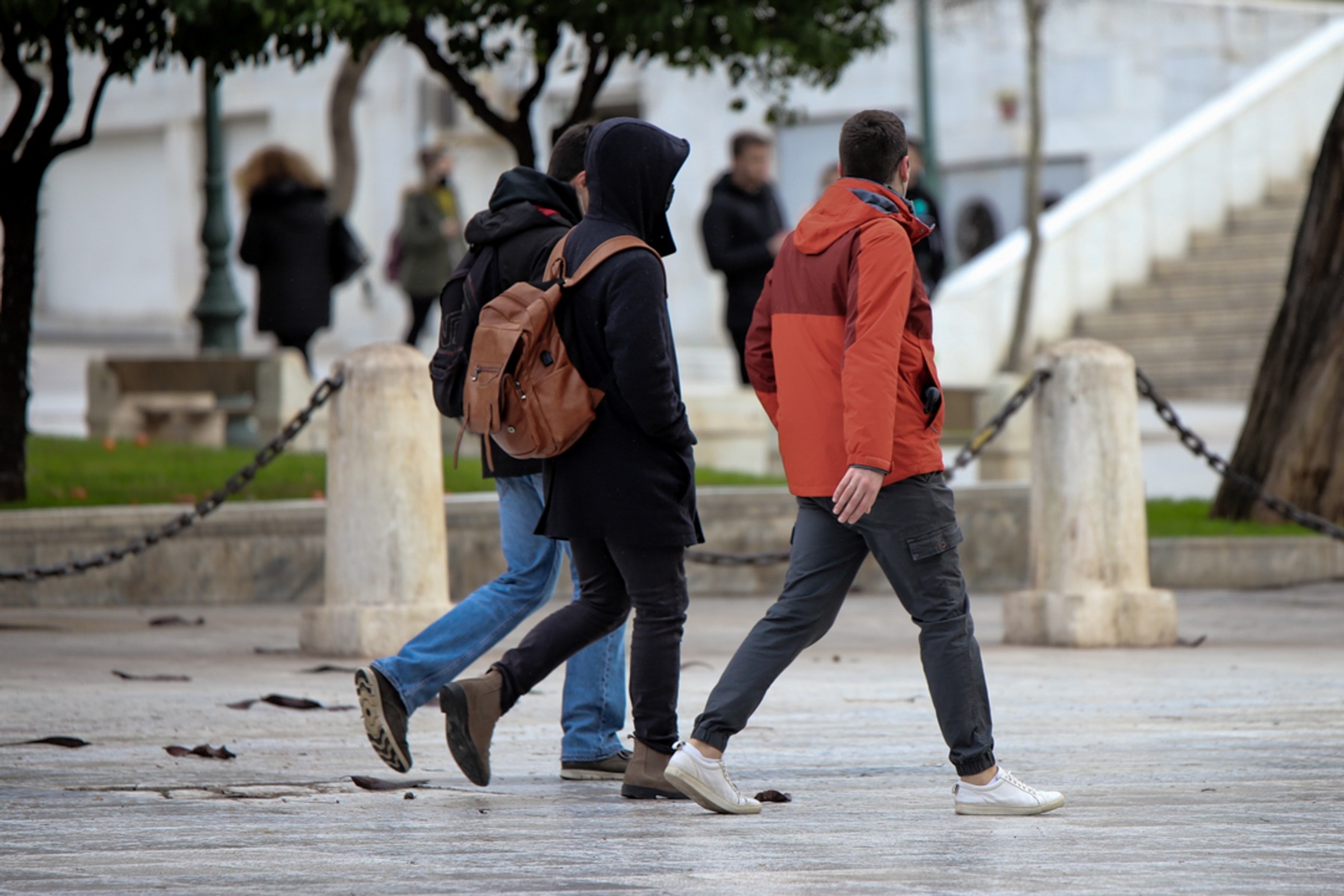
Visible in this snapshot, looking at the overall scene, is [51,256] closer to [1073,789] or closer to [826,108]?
[826,108]

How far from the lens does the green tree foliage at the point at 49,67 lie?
995 cm

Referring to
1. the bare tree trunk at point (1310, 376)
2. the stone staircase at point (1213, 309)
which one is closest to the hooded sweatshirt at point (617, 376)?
the bare tree trunk at point (1310, 376)

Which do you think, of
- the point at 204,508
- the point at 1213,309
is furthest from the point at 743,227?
the point at 1213,309

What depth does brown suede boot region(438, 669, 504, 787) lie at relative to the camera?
5.11 m

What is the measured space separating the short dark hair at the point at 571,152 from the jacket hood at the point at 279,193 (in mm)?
9220

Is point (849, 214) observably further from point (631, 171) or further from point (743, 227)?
point (743, 227)

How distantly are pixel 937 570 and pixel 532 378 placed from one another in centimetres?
106

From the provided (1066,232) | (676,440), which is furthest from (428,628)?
(1066,232)

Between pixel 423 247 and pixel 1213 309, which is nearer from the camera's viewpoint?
pixel 423 247

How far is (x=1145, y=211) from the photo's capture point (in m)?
21.8

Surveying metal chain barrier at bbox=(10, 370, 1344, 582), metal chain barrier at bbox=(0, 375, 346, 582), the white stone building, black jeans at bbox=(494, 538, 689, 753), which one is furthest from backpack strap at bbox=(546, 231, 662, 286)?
the white stone building

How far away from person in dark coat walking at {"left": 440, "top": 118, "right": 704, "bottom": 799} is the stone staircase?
14685 mm

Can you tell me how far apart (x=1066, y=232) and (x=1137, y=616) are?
43.9 ft

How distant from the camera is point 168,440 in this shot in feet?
47.2
